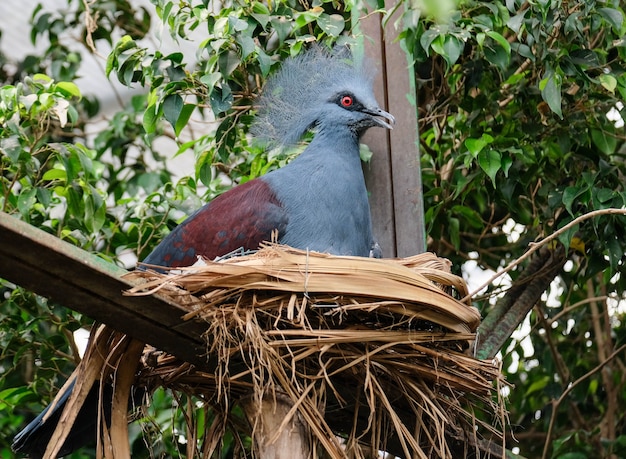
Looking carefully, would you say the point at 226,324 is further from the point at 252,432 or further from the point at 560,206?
the point at 560,206

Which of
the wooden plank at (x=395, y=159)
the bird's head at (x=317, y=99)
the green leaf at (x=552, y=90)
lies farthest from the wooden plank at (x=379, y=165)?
the green leaf at (x=552, y=90)

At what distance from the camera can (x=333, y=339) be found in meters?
2.70

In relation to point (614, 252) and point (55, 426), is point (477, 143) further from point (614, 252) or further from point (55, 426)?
point (55, 426)

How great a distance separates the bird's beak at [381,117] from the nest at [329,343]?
2.29 ft

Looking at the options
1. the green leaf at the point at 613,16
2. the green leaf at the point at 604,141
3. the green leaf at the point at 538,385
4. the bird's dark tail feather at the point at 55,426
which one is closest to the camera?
the bird's dark tail feather at the point at 55,426

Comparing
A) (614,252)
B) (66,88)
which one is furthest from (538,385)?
(66,88)

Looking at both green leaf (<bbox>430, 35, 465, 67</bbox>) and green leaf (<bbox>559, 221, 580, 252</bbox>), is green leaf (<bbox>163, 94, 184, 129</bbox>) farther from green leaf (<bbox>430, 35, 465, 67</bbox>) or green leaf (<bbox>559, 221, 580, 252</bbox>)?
green leaf (<bbox>559, 221, 580, 252</bbox>)

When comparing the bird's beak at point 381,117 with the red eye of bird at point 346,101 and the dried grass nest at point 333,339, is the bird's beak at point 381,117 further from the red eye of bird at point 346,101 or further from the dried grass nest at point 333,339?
the dried grass nest at point 333,339

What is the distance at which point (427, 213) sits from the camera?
423 cm

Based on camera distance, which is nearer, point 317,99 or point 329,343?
point 329,343

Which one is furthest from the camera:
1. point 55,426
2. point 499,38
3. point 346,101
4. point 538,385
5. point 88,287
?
point 538,385

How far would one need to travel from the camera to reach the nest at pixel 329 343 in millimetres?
2652

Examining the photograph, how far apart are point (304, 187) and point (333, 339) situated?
2.83 feet

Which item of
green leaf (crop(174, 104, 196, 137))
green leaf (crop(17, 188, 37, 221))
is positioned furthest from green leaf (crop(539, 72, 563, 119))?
green leaf (crop(17, 188, 37, 221))
